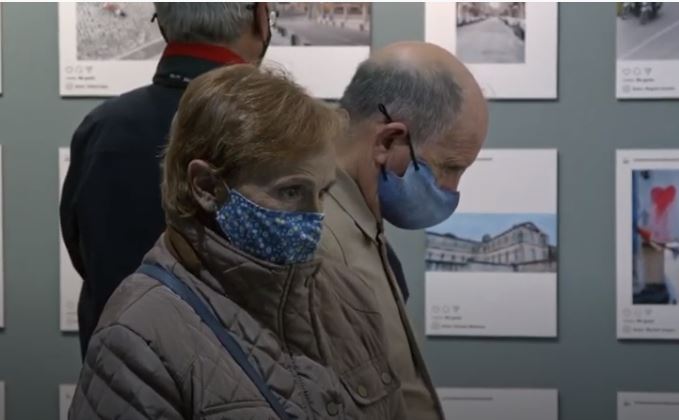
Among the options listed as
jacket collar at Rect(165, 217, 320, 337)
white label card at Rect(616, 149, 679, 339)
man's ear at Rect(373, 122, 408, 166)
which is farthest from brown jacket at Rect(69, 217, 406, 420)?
white label card at Rect(616, 149, 679, 339)

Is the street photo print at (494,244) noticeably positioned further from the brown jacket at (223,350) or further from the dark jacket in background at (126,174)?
the brown jacket at (223,350)

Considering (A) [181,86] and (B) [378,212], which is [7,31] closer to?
(A) [181,86]

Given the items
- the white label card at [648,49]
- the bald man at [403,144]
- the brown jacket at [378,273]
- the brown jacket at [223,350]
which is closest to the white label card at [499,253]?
the white label card at [648,49]

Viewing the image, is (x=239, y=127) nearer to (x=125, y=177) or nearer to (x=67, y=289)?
(x=125, y=177)

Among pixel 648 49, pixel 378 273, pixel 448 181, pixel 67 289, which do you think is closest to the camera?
pixel 378 273

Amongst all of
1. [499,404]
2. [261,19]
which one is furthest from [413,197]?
[499,404]

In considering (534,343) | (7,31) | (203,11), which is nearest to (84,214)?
(203,11)

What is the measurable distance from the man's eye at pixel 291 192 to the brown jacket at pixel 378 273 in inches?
12.6

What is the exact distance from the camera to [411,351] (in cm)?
165

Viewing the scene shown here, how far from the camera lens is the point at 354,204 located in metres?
1.71

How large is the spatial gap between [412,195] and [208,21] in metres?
0.43

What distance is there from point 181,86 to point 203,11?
0.13 m

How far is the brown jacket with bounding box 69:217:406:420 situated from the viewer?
1138 millimetres

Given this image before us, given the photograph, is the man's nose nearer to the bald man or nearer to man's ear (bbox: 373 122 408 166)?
the bald man
